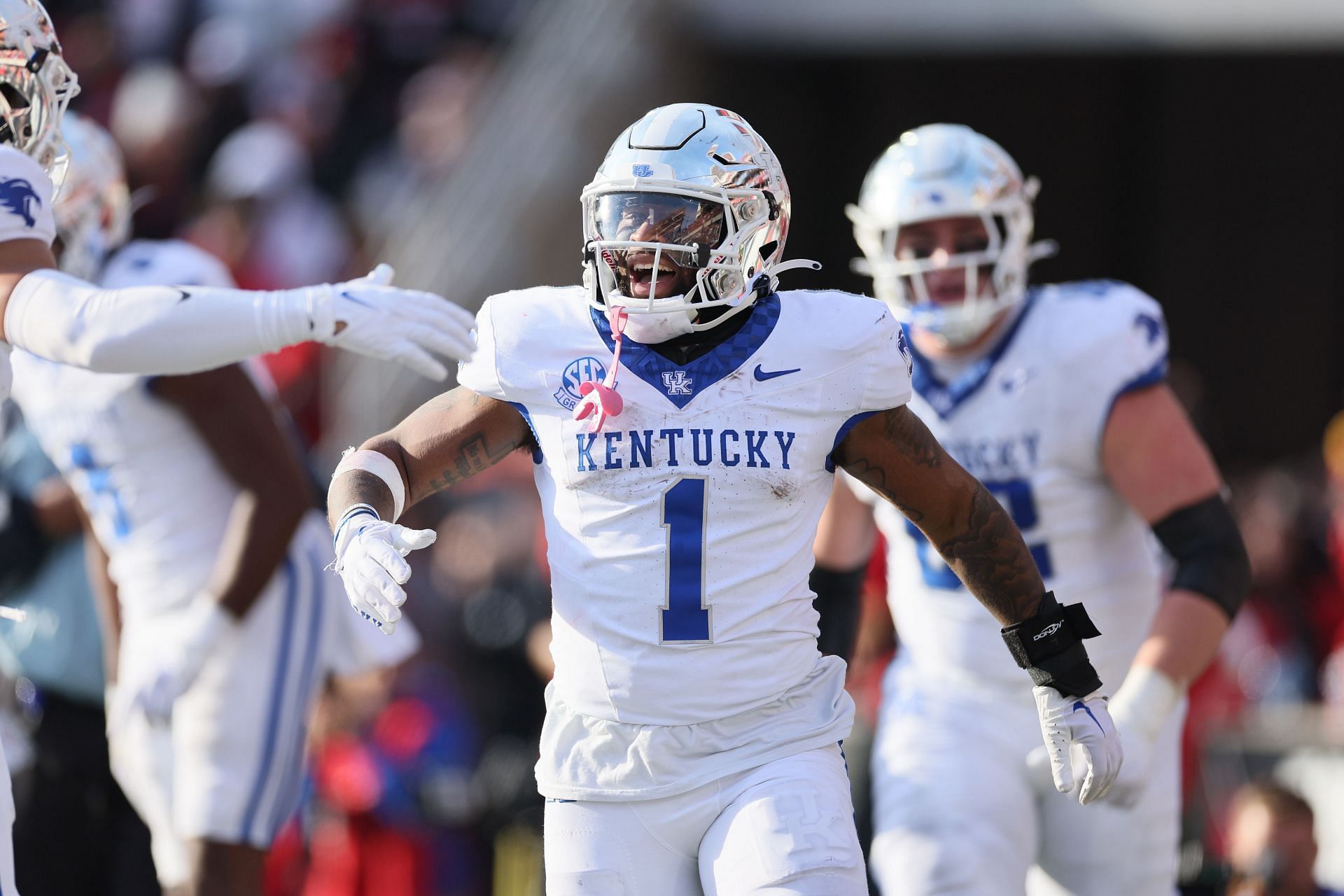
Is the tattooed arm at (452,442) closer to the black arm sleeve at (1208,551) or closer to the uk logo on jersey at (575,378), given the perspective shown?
the uk logo on jersey at (575,378)

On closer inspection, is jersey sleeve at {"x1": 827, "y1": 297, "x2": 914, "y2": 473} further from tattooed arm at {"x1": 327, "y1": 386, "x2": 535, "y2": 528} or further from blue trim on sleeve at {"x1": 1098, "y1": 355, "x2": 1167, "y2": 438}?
blue trim on sleeve at {"x1": 1098, "y1": 355, "x2": 1167, "y2": 438}

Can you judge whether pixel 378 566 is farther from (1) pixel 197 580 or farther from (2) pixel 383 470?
(1) pixel 197 580

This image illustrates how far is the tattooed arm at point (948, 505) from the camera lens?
11.3 ft

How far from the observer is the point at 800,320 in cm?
342

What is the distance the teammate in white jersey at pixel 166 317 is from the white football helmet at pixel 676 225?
362 mm

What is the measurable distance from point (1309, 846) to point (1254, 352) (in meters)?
7.20

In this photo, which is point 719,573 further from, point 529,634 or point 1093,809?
point 529,634

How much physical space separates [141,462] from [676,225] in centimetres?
185

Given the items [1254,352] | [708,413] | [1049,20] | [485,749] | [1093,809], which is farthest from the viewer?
[1254,352]

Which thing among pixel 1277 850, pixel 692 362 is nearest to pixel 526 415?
pixel 692 362

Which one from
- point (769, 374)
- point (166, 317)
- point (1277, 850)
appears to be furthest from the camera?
point (1277, 850)

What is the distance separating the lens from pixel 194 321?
3.48 metres

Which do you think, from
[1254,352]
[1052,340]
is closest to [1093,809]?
[1052,340]

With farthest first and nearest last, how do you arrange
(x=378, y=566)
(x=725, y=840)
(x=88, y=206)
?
(x=88, y=206) < (x=725, y=840) < (x=378, y=566)
